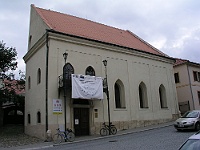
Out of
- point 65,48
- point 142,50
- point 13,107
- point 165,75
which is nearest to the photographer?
point 65,48

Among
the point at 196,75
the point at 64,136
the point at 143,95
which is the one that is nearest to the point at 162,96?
the point at 143,95

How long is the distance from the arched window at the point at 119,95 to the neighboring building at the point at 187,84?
12.3 meters

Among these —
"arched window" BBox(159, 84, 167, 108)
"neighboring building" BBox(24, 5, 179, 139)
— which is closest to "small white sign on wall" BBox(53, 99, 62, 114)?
"neighboring building" BBox(24, 5, 179, 139)

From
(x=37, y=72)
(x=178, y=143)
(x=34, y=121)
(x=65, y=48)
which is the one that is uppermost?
(x=65, y=48)

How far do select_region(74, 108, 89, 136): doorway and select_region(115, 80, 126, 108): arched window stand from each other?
3.94m

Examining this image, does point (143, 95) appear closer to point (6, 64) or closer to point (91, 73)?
point (91, 73)

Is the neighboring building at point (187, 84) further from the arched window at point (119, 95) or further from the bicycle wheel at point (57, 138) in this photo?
the bicycle wheel at point (57, 138)

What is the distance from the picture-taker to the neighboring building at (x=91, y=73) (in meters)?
19.9

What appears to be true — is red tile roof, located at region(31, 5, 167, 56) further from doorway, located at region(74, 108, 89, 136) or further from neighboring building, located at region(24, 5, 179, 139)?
doorway, located at region(74, 108, 89, 136)

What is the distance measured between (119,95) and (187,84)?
12.8 m

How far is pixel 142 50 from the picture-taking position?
26.7 m

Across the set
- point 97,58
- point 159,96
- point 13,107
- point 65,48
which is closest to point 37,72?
point 65,48

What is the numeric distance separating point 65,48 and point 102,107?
6.11 m

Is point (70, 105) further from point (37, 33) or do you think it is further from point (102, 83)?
point (37, 33)
